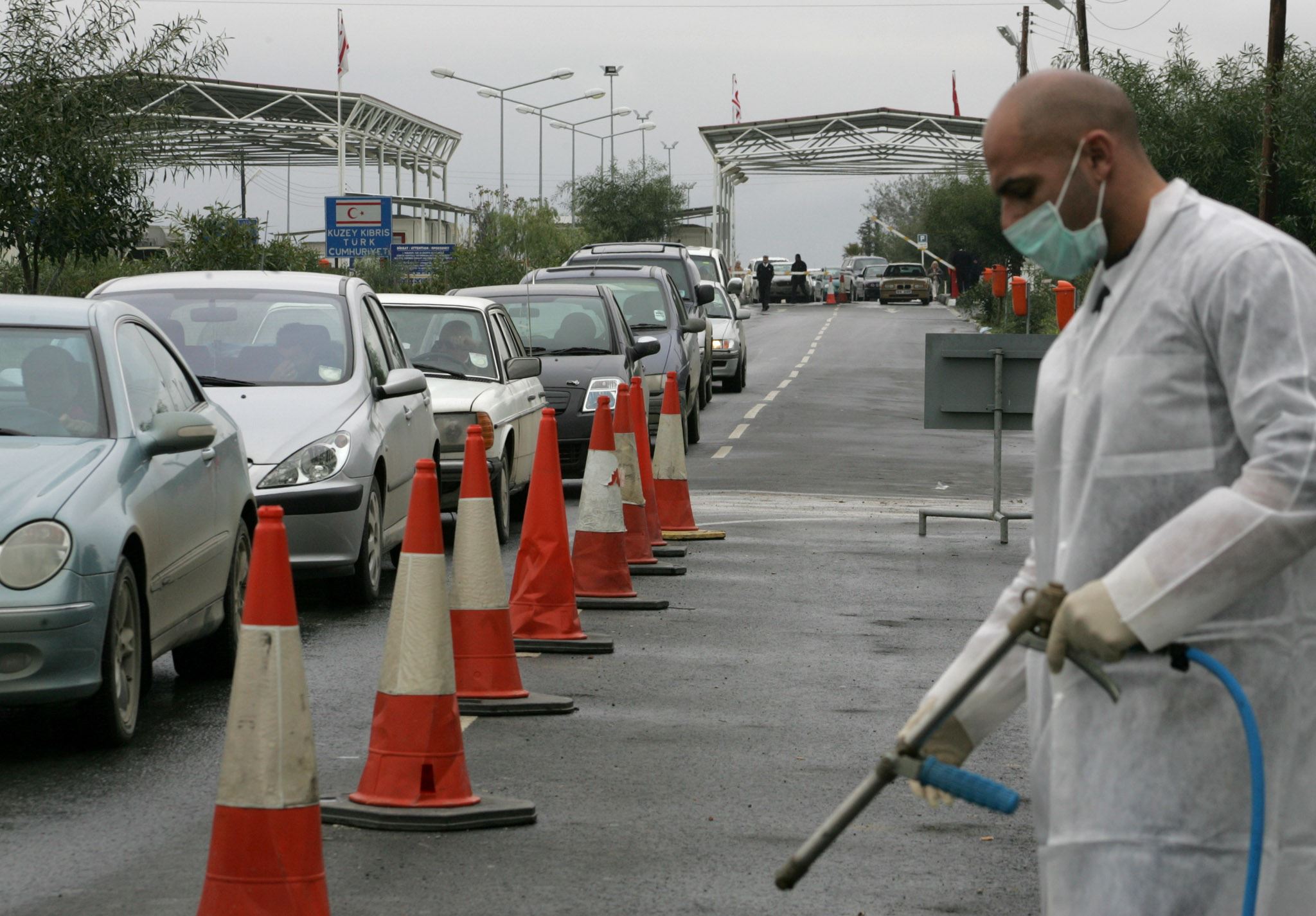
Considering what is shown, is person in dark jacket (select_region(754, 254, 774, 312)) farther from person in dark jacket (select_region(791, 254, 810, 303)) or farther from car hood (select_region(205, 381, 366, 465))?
car hood (select_region(205, 381, 366, 465))

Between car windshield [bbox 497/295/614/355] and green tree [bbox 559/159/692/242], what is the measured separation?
192 ft

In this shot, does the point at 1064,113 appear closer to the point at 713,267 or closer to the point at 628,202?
the point at 713,267

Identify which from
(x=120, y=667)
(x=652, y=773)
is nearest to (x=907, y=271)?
(x=120, y=667)

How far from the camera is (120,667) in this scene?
22.7ft

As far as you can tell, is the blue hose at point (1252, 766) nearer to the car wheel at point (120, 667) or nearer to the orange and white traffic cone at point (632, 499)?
the car wheel at point (120, 667)

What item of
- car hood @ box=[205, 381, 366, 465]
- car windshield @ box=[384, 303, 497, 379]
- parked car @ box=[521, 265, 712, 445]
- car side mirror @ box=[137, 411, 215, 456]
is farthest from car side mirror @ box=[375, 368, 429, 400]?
parked car @ box=[521, 265, 712, 445]

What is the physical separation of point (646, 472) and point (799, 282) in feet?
220

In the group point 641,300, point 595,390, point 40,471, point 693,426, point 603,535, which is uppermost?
point 641,300

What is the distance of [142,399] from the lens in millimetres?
7754

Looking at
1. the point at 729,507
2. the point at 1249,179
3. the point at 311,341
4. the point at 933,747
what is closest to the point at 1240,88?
the point at 1249,179

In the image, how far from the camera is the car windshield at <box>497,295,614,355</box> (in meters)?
17.5

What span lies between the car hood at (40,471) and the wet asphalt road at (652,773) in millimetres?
827

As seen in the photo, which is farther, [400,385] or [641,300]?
[641,300]

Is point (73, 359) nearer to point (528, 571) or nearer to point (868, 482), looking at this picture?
point (528, 571)
